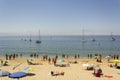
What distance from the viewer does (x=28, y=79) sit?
75.2ft

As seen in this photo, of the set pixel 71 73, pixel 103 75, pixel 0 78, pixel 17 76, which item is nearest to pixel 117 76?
pixel 103 75

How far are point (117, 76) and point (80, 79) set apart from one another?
16.2 feet

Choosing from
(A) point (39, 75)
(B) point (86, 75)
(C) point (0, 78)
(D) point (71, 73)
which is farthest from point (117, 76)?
(C) point (0, 78)

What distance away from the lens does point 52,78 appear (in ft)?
77.4

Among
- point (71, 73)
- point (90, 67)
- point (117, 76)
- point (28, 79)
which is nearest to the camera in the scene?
point (28, 79)

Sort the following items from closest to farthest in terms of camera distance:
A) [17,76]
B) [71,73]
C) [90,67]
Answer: [17,76] < [71,73] < [90,67]

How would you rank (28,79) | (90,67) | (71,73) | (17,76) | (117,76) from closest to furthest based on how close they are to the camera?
(17,76) → (28,79) → (117,76) → (71,73) → (90,67)

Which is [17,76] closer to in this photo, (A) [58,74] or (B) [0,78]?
(B) [0,78]

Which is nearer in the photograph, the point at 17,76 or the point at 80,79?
the point at 17,76

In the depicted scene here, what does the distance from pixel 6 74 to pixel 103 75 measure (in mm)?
11894

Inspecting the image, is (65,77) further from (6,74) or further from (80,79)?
(6,74)

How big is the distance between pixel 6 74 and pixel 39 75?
4.04 meters

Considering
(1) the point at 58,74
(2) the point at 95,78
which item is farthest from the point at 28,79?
(2) the point at 95,78

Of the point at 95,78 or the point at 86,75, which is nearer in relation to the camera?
the point at 95,78
